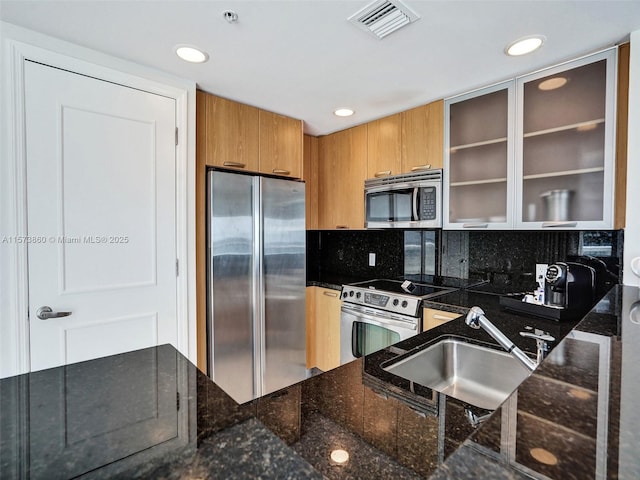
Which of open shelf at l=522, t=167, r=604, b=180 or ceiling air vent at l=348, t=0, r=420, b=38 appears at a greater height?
ceiling air vent at l=348, t=0, r=420, b=38

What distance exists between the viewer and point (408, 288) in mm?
2457

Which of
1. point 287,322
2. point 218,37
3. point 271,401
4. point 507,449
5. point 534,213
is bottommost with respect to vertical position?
point 287,322

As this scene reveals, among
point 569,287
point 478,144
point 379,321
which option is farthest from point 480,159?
point 379,321

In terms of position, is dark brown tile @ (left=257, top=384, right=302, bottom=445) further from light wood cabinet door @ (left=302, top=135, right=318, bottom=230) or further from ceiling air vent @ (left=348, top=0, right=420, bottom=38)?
light wood cabinet door @ (left=302, top=135, right=318, bottom=230)

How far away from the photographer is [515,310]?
69.9 inches

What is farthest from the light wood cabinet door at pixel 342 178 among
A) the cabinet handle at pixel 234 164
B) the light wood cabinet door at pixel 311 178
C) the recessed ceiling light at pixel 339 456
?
the recessed ceiling light at pixel 339 456

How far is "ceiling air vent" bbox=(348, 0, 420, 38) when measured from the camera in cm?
138

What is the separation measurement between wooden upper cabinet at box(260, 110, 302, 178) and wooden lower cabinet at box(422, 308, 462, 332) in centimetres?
150

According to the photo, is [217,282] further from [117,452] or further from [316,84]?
[117,452]

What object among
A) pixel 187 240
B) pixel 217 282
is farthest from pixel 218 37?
pixel 217 282

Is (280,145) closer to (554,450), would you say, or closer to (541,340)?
(541,340)

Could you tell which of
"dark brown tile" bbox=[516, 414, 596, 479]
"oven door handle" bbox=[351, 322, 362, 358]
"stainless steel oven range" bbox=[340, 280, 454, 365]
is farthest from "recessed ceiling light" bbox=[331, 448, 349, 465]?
"oven door handle" bbox=[351, 322, 362, 358]

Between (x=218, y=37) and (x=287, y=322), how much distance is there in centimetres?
201

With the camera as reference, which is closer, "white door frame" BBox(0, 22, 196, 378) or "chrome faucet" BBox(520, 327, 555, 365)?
"chrome faucet" BBox(520, 327, 555, 365)
